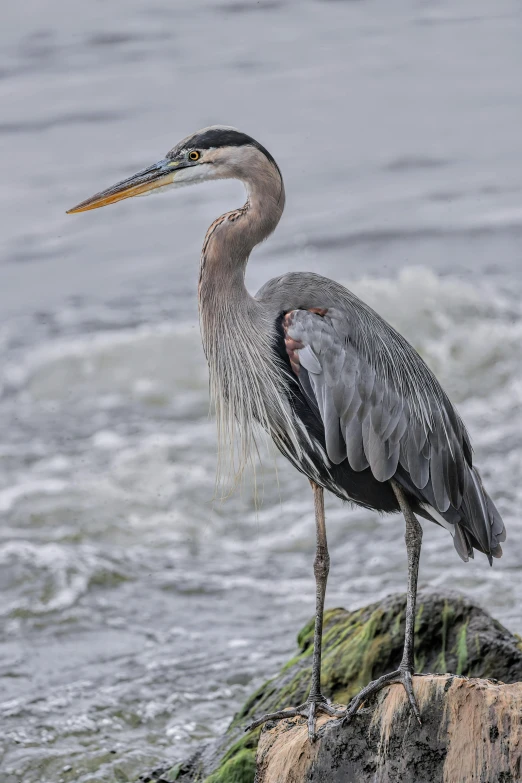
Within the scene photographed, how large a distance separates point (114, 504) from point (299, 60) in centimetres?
987

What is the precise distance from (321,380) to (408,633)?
1028 millimetres

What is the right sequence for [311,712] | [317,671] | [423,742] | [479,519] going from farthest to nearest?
1. [479,519]
2. [317,671]
3. [311,712]
4. [423,742]

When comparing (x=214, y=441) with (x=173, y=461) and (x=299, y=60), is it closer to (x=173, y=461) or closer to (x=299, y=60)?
(x=173, y=461)

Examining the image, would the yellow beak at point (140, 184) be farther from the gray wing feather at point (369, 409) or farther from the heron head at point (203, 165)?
the gray wing feather at point (369, 409)

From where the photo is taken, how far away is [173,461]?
10469mm

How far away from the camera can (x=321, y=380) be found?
14.9 ft

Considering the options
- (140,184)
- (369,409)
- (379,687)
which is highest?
(140,184)

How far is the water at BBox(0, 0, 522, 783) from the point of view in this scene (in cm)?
729

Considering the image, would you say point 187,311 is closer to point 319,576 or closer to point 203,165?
point 203,165

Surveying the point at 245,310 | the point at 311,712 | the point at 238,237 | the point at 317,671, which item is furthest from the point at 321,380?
the point at 311,712

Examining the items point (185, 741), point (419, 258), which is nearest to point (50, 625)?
point (185, 741)

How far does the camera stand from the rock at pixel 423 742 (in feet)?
11.4

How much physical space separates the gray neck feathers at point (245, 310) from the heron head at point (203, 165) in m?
0.03

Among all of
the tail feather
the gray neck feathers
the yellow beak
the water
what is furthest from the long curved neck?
the water
